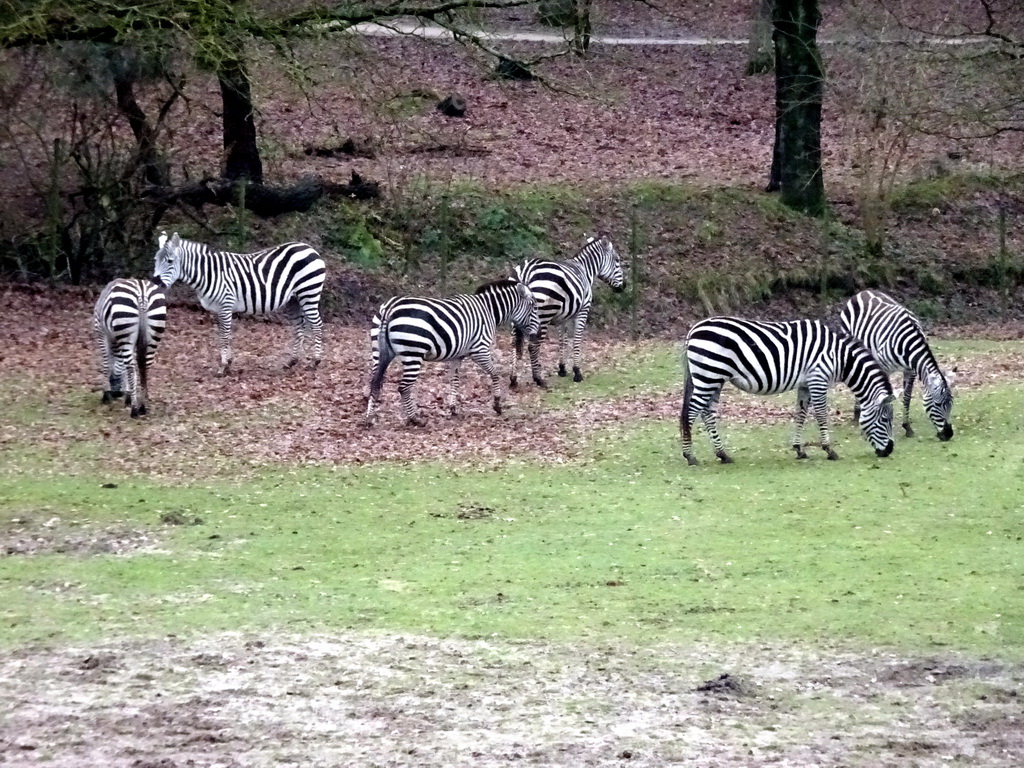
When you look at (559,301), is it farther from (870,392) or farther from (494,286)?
(870,392)

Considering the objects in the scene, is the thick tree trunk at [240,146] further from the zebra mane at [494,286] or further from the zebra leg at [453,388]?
the zebra leg at [453,388]

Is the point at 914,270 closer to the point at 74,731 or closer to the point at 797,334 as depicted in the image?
the point at 797,334

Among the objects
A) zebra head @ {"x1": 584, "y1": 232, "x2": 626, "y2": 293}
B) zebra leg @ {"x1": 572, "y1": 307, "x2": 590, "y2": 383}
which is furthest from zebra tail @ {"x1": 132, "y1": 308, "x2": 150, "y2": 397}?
zebra head @ {"x1": 584, "y1": 232, "x2": 626, "y2": 293}

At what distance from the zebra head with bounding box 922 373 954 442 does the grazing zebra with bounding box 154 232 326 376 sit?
856 cm

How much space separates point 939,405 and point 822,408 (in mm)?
1644

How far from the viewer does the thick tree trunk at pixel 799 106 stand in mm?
26281

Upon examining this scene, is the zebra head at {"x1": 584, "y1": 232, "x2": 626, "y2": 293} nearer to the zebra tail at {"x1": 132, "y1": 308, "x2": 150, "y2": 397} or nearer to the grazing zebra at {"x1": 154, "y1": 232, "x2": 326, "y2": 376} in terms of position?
the grazing zebra at {"x1": 154, "y1": 232, "x2": 326, "y2": 376}

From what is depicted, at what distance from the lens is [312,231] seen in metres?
25.2

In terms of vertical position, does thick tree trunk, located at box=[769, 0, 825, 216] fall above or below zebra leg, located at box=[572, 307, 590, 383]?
above

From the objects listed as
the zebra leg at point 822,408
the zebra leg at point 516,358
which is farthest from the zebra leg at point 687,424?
the zebra leg at point 516,358

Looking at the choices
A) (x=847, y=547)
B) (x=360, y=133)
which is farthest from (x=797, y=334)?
(x=360, y=133)

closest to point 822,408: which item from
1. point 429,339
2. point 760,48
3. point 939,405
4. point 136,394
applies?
point 939,405

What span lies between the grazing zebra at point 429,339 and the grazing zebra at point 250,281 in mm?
2981

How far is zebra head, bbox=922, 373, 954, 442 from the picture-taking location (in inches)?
597
